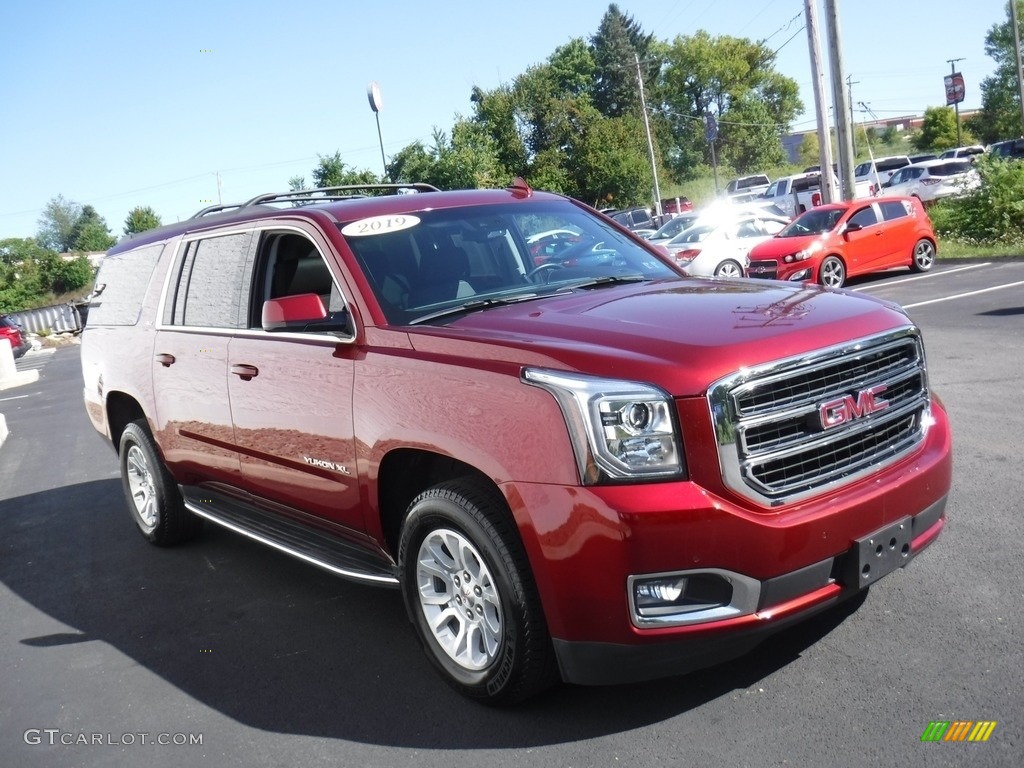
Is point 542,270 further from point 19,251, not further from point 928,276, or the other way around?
point 19,251

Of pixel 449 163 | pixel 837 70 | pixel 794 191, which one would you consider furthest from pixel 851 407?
pixel 794 191

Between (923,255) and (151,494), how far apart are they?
17.2m

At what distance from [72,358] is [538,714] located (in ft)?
109

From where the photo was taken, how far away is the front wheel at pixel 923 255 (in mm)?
19547

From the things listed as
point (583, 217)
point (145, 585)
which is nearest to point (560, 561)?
point (583, 217)

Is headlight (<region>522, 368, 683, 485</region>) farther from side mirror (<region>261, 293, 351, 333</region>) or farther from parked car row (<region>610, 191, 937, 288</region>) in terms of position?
parked car row (<region>610, 191, 937, 288</region>)

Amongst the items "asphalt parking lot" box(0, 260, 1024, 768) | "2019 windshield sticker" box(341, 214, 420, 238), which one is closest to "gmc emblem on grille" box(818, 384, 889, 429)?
"asphalt parking lot" box(0, 260, 1024, 768)

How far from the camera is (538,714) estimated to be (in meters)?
3.66

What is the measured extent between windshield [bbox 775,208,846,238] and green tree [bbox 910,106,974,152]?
222 ft

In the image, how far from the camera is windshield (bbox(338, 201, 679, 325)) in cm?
434

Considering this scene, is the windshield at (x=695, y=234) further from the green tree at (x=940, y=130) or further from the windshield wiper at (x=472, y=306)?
the green tree at (x=940, y=130)

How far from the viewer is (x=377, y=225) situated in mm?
4598

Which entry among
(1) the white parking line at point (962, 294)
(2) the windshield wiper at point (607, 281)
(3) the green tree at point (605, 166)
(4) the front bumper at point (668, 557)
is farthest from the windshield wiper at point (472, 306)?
(3) the green tree at point (605, 166)

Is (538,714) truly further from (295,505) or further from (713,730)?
(295,505)
